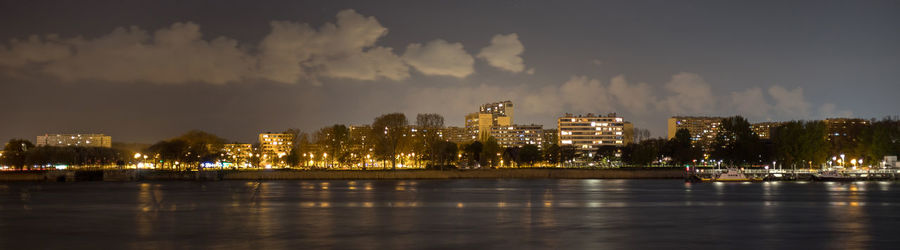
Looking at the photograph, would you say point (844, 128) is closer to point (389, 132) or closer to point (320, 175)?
point (389, 132)

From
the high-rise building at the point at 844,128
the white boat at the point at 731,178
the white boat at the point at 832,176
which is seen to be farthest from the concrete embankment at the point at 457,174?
the high-rise building at the point at 844,128

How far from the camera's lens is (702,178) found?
3553 inches

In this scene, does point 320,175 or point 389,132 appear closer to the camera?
point 320,175

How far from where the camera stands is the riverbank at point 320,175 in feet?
317

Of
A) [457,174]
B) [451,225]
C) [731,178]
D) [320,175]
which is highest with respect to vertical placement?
[320,175]

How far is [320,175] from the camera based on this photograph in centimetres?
10344

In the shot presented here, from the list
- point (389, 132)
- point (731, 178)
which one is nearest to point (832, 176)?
point (731, 178)

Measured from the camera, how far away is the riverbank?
96562 millimetres

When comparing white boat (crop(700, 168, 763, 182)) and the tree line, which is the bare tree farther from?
white boat (crop(700, 168, 763, 182))

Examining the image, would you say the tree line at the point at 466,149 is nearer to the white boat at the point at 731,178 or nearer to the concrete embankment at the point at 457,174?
the concrete embankment at the point at 457,174

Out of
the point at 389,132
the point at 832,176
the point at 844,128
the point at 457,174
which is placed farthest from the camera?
the point at 844,128

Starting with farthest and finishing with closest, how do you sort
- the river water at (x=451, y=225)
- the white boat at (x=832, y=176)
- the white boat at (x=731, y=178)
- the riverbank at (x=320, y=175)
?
the riverbank at (x=320, y=175), the white boat at (x=832, y=176), the white boat at (x=731, y=178), the river water at (x=451, y=225)

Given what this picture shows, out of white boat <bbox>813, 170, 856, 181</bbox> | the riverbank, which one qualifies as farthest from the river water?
the riverbank

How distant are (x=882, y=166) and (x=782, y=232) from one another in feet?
309
